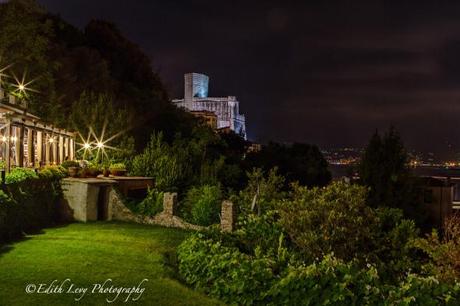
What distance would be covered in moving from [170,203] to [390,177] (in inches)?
234

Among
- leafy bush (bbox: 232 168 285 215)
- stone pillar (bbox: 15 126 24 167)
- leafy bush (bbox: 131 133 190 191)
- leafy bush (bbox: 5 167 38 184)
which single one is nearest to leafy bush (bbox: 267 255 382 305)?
leafy bush (bbox: 232 168 285 215)

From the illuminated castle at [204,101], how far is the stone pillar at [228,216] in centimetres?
10076

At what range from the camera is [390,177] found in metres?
13.3

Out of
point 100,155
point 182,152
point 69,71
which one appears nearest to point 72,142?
point 100,155

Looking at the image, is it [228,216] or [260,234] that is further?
[228,216]

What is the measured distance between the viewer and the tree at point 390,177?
1329 centimetres

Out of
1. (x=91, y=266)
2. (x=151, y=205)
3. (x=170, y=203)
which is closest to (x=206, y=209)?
(x=170, y=203)

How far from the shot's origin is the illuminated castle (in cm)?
11481

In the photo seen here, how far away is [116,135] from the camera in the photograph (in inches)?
949

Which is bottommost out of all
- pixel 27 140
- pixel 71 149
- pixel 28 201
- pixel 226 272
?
pixel 226 272

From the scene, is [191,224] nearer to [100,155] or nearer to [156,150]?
[156,150]

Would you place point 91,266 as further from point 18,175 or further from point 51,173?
point 51,173

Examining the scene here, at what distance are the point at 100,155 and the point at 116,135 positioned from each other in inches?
49.1

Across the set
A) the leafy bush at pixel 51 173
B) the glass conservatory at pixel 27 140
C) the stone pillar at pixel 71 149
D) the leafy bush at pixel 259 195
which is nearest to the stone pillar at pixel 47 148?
the glass conservatory at pixel 27 140
